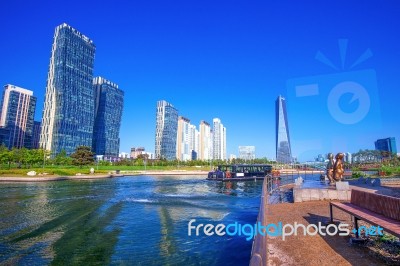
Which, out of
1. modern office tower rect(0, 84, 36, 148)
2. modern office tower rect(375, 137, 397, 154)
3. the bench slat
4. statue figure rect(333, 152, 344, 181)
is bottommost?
the bench slat

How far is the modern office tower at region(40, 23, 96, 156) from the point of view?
494 ft

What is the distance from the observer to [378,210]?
6.90 m

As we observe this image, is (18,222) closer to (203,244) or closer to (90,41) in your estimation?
(203,244)

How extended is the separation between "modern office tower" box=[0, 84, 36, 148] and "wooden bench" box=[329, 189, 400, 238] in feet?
670

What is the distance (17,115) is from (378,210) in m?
215

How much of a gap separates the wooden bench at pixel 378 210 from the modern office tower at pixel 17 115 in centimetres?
20434

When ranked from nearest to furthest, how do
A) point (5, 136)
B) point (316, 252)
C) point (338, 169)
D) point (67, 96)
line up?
1. point (316, 252)
2. point (338, 169)
3. point (67, 96)
4. point (5, 136)

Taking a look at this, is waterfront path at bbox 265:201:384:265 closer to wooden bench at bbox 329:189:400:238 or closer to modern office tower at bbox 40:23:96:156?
wooden bench at bbox 329:189:400:238

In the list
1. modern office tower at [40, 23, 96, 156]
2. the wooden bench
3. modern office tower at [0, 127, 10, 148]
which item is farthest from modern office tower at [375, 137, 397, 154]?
modern office tower at [0, 127, 10, 148]

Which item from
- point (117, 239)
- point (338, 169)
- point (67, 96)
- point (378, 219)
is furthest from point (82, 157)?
point (378, 219)

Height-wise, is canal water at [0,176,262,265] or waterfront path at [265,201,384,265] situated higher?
waterfront path at [265,201,384,265]

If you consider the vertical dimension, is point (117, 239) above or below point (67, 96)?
below

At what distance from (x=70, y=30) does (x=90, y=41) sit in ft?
70.3

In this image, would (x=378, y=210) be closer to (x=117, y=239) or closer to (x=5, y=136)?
(x=117, y=239)
